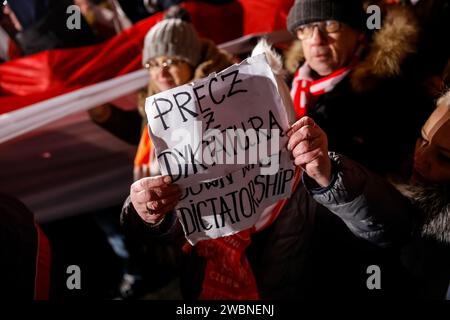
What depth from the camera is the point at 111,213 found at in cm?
283

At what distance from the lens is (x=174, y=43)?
2.09 m

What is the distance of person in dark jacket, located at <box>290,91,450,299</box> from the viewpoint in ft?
4.17

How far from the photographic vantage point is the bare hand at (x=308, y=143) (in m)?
1.15

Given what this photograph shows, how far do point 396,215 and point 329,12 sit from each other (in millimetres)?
866

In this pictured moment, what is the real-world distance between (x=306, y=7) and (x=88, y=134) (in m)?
1.40

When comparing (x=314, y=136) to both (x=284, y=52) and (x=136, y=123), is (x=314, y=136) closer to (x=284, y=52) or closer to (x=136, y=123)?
(x=284, y=52)

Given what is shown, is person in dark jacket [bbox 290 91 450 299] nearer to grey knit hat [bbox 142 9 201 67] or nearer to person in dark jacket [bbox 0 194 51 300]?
person in dark jacket [bbox 0 194 51 300]

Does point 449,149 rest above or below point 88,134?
above

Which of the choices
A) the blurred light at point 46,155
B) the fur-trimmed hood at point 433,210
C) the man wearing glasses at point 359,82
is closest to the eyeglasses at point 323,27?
the man wearing glasses at point 359,82

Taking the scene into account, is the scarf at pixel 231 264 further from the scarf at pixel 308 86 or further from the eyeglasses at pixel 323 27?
the eyeglasses at pixel 323 27

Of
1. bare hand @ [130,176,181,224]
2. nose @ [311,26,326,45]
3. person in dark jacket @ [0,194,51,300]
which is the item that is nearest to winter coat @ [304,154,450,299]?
bare hand @ [130,176,181,224]

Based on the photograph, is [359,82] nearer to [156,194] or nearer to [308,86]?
[308,86]

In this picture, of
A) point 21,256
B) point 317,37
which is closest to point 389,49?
point 317,37
